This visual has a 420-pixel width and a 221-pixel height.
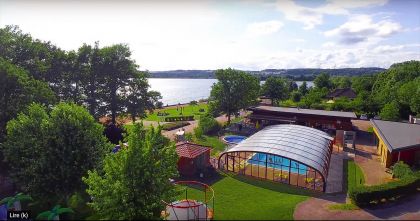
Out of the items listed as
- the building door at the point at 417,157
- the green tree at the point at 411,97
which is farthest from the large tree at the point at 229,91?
the building door at the point at 417,157

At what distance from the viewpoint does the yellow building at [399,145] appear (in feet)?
106

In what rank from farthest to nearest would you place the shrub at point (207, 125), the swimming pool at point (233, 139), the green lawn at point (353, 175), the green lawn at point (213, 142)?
the shrub at point (207, 125)
the swimming pool at point (233, 139)
the green lawn at point (213, 142)
the green lawn at point (353, 175)

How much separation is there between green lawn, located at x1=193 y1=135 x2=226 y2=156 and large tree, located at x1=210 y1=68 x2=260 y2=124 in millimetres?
9803

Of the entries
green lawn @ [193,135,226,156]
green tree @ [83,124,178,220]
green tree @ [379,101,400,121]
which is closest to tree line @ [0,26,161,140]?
green lawn @ [193,135,226,156]

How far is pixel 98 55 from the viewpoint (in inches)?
1902

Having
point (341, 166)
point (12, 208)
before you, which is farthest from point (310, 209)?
point (12, 208)

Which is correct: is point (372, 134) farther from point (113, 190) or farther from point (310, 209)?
point (113, 190)

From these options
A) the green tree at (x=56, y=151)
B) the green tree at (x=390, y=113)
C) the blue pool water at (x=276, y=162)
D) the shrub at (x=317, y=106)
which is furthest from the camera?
the shrub at (x=317, y=106)

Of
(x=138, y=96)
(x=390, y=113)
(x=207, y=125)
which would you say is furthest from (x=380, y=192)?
(x=138, y=96)

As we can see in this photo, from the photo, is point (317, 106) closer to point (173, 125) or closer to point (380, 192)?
point (173, 125)

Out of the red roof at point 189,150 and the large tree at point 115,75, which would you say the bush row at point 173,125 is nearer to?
the large tree at point 115,75

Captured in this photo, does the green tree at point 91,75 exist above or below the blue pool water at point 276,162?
above

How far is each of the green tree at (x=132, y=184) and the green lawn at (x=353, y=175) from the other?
60.9 feet

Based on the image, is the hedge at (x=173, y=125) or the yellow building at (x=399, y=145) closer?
the yellow building at (x=399, y=145)
